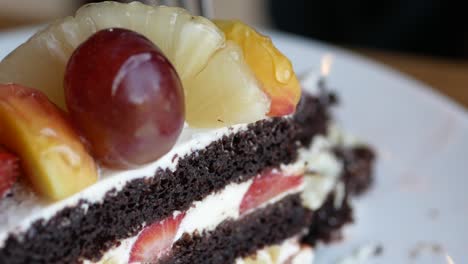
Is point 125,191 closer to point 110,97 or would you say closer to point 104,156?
point 104,156

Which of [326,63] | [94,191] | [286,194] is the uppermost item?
[94,191]

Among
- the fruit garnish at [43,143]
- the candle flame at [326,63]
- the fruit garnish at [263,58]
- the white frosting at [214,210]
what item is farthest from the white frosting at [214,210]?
the candle flame at [326,63]

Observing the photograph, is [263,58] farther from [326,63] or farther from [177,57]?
[326,63]

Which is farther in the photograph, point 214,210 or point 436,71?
point 436,71

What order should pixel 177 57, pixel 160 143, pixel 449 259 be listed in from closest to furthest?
pixel 160 143 < pixel 177 57 < pixel 449 259

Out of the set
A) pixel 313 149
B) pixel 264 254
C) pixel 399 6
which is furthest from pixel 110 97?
pixel 399 6

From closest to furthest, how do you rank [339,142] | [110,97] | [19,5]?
[110,97] → [339,142] → [19,5]

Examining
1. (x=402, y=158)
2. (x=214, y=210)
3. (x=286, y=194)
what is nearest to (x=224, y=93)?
(x=214, y=210)
